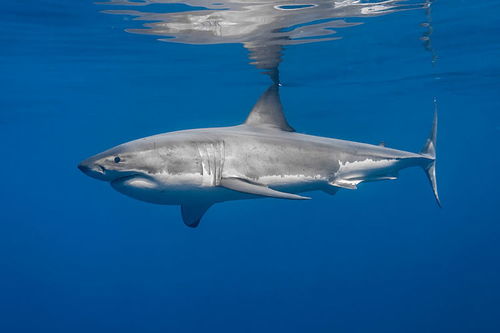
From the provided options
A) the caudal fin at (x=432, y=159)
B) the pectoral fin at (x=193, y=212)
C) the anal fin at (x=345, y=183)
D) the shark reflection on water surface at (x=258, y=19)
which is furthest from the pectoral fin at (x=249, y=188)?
the shark reflection on water surface at (x=258, y=19)

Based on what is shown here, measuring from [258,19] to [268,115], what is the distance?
5582 mm

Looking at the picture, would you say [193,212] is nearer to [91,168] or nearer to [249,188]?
[249,188]

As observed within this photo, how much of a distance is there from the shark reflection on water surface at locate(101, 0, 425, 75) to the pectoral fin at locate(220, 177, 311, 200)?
6147 millimetres

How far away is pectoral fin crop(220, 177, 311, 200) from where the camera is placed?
4.38 meters

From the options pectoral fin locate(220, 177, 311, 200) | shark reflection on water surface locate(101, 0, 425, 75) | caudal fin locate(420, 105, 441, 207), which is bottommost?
caudal fin locate(420, 105, 441, 207)

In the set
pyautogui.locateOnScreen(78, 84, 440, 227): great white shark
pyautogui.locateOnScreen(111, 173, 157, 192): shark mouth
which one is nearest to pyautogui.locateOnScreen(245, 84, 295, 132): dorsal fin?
pyautogui.locateOnScreen(78, 84, 440, 227): great white shark

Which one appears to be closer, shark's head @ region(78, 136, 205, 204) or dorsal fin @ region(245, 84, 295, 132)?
shark's head @ region(78, 136, 205, 204)

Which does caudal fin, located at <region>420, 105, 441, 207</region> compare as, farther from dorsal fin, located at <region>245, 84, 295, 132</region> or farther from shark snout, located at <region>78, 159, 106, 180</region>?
shark snout, located at <region>78, 159, 106, 180</region>

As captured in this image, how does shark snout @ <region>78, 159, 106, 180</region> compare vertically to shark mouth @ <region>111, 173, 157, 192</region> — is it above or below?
above

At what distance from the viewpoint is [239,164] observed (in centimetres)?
504

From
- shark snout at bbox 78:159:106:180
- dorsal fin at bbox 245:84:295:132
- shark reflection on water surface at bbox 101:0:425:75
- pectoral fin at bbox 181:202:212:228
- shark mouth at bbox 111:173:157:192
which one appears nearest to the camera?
shark snout at bbox 78:159:106:180

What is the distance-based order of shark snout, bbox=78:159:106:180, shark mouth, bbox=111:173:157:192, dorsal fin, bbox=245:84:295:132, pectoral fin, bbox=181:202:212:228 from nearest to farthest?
shark snout, bbox=78:159:106:180 → shark mouth, bbox=111:173:157:192 → pectoral fin, bbox=181:202:212:228 → dorsal fin, bbox=245:84:295:132

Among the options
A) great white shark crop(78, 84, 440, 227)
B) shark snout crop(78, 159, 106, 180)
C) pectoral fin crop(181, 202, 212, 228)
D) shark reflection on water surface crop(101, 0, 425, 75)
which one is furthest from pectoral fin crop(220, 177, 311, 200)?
shark reflection on water surface crop(101, 0, 425, 75)

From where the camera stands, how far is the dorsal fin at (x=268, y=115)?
641 centimetres
